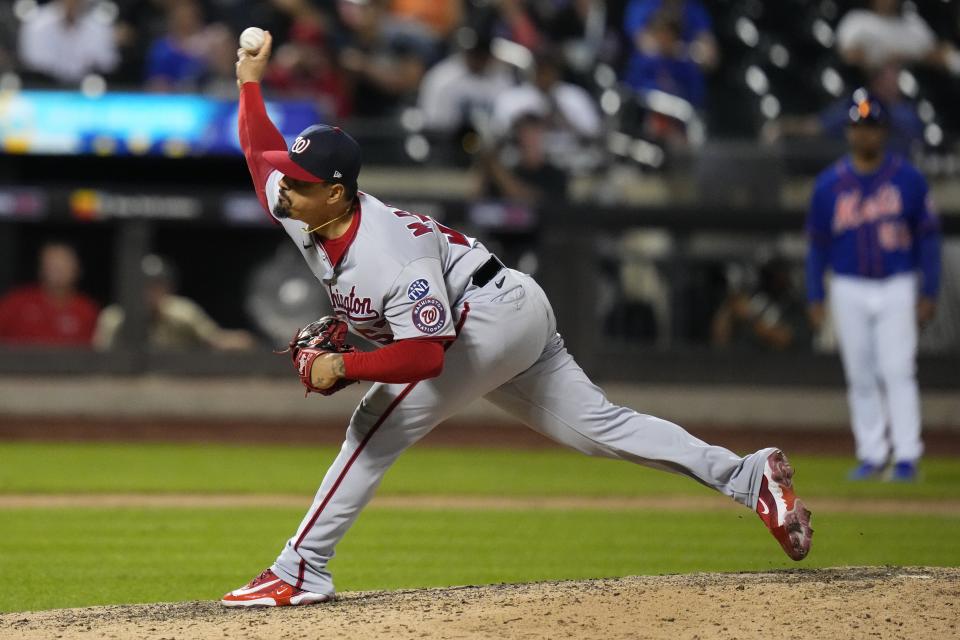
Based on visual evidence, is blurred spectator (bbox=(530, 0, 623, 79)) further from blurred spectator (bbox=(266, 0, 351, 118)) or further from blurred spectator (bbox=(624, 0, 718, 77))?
blurred spectator (bbox=(266, 0, 351, 118))

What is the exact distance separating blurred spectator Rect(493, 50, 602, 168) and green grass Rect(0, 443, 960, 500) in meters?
2.73

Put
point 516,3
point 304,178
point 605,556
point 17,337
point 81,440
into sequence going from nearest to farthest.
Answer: point 304,178
point 605,556
point 81,440
point 17,337
point 516,3

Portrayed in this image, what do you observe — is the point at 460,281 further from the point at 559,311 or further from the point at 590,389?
the point at 559,311

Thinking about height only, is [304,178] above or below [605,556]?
above

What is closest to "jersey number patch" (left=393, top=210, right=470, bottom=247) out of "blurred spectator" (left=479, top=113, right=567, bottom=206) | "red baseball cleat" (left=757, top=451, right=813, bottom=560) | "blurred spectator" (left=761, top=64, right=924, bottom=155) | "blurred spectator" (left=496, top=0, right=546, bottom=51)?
"red baseball cleat" (left=757, top=451, right=813, bottom=560)

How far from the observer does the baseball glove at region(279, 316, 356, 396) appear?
4.39m

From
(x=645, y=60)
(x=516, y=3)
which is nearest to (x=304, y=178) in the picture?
(x=645, y=60)

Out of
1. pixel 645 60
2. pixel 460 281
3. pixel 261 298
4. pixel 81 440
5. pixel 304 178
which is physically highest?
pixel 645 60

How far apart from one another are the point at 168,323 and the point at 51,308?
0.96 metres

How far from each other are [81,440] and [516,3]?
633 centimetres

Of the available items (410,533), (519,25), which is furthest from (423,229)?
(519,25)

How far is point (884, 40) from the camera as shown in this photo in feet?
44.2

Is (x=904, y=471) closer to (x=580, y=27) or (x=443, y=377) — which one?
(x=443, y=377)

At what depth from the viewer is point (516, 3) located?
14305 mm
